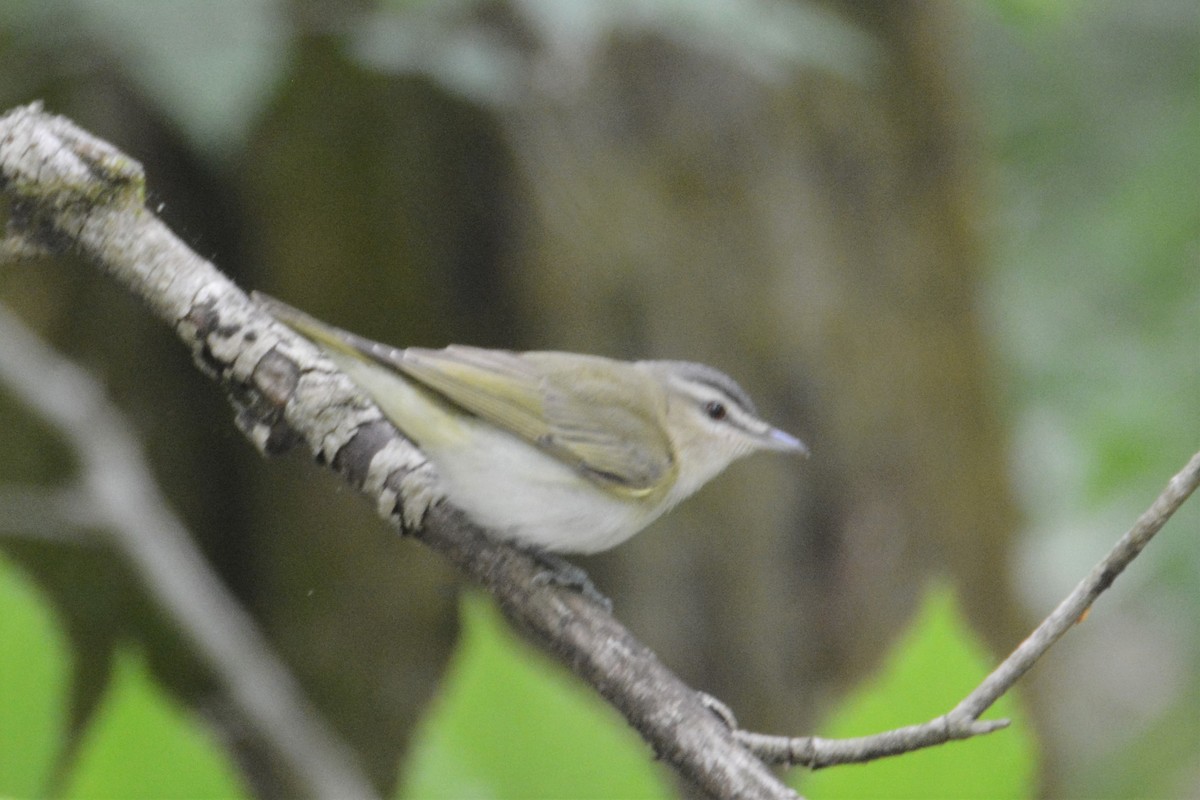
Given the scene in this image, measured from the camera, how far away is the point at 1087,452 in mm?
4703

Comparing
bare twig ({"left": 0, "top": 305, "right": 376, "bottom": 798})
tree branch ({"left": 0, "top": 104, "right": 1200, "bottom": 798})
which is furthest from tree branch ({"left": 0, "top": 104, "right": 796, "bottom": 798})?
bare twig ({"left": 0, "top": 305, "right": 376, "bottom": 798})

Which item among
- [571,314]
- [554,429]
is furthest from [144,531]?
[571,314]

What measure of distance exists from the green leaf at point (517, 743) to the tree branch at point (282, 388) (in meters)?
0.56

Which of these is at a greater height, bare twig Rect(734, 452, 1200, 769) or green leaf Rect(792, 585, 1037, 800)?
green leaf Rect(792, 585, 1037, 800)

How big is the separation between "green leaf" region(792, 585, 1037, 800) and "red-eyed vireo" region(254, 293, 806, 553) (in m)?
1.11

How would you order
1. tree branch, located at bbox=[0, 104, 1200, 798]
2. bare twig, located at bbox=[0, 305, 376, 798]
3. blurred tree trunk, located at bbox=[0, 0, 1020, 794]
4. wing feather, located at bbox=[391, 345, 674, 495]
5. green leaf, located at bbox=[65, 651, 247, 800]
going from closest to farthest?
green leaf, located at bbox=[65, 651, 247, 800] < tree branch, located at bbox=[0, 104, 1200, 798] < wing feather, located at bbox=[391, 345, 674, 495] < bare twig, located at bbox=[0, 305, 376, 798] < blurred tree trunk, located at bbox=[0, 0, 1020, 794]

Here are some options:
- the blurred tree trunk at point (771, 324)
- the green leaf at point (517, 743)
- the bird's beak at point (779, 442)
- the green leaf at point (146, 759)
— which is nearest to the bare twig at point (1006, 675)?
the green leaf at point (517, 743)

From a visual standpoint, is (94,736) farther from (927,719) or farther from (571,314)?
(571,314)

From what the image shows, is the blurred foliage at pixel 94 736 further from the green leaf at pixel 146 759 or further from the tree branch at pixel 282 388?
the tree branch at pixel 282 388

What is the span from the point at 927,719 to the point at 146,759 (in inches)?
27.9

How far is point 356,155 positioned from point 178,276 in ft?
8.31

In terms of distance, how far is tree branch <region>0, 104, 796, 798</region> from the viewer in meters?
1.63

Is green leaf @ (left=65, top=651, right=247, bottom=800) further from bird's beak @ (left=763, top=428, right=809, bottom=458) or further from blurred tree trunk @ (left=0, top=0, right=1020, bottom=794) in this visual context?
blurred tree trunk @ (left=0, top=0, right=1020, bottom=794)

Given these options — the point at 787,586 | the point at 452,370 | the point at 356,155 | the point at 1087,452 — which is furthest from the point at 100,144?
the point at 1087,452
